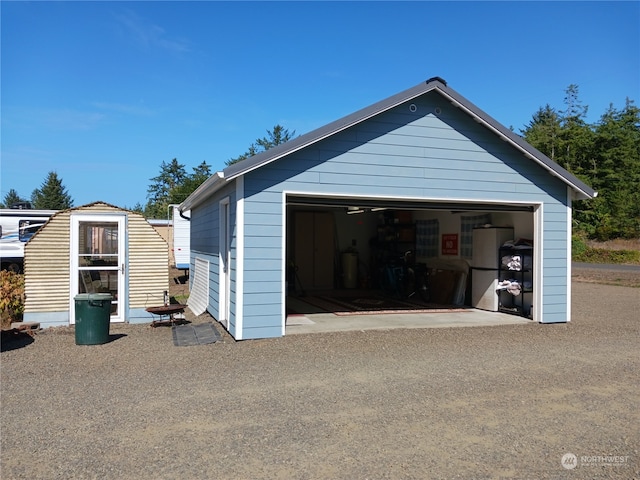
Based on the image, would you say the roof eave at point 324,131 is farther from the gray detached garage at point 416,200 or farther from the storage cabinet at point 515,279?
the storage cabinet at point 515,279

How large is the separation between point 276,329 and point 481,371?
338 cm

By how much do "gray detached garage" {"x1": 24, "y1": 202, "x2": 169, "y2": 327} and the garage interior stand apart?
311 centimetres

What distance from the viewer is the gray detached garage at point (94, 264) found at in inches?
365

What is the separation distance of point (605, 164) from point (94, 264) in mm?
41846

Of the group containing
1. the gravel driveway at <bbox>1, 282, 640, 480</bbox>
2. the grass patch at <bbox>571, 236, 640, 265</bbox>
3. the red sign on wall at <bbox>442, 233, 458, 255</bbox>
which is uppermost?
the red sign on wall at <bbox>442, 233, 458, 255</bbox>

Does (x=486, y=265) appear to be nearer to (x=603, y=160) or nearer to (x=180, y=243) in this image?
(x=180, y=243)

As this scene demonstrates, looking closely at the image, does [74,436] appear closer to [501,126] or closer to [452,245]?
[501,126]

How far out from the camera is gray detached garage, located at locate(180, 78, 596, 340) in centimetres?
827

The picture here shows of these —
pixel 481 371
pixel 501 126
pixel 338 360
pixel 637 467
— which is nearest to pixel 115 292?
pixel 338 360

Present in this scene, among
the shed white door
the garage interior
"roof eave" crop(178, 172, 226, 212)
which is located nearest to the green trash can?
the shed white door

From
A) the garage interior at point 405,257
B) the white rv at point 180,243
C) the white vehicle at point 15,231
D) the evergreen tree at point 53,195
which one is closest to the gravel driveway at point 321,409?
the garage interior at point 405,257

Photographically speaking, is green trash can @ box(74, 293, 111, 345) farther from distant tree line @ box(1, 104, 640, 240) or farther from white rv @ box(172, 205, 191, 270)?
distant tree line @ box(1, 104, 640, 240)

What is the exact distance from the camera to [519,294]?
11.1 meters

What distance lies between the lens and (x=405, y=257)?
15359 mm
